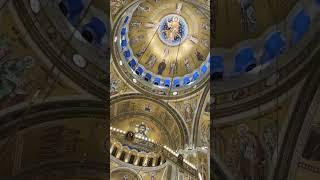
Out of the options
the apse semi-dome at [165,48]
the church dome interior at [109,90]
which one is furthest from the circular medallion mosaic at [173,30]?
the church dome interior at [109,90]

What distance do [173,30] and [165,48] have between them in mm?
655

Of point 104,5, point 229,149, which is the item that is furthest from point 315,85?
point 104,5

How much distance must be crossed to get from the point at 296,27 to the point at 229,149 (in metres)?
2.40

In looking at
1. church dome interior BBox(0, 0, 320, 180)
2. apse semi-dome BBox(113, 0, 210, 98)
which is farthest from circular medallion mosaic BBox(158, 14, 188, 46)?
church dome interior BBox(0, 0, 320, 180)

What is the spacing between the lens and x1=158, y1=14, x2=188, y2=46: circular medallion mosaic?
18.9m

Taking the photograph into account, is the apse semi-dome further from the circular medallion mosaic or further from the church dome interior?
the church dome interior

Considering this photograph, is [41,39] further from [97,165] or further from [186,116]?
[186,116]

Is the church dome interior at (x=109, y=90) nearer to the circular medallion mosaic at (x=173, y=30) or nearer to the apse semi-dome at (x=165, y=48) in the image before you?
the apse semi-dome at (x=165, y=48)

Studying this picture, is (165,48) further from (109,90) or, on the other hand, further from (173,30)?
(109,90)

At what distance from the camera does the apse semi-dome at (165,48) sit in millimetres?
18266

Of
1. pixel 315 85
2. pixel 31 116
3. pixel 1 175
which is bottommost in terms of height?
pixel 1 175

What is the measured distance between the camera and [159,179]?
1909 centimetres

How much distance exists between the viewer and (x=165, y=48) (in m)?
19.2

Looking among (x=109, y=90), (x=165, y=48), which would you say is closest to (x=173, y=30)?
(x=165, y=48)
